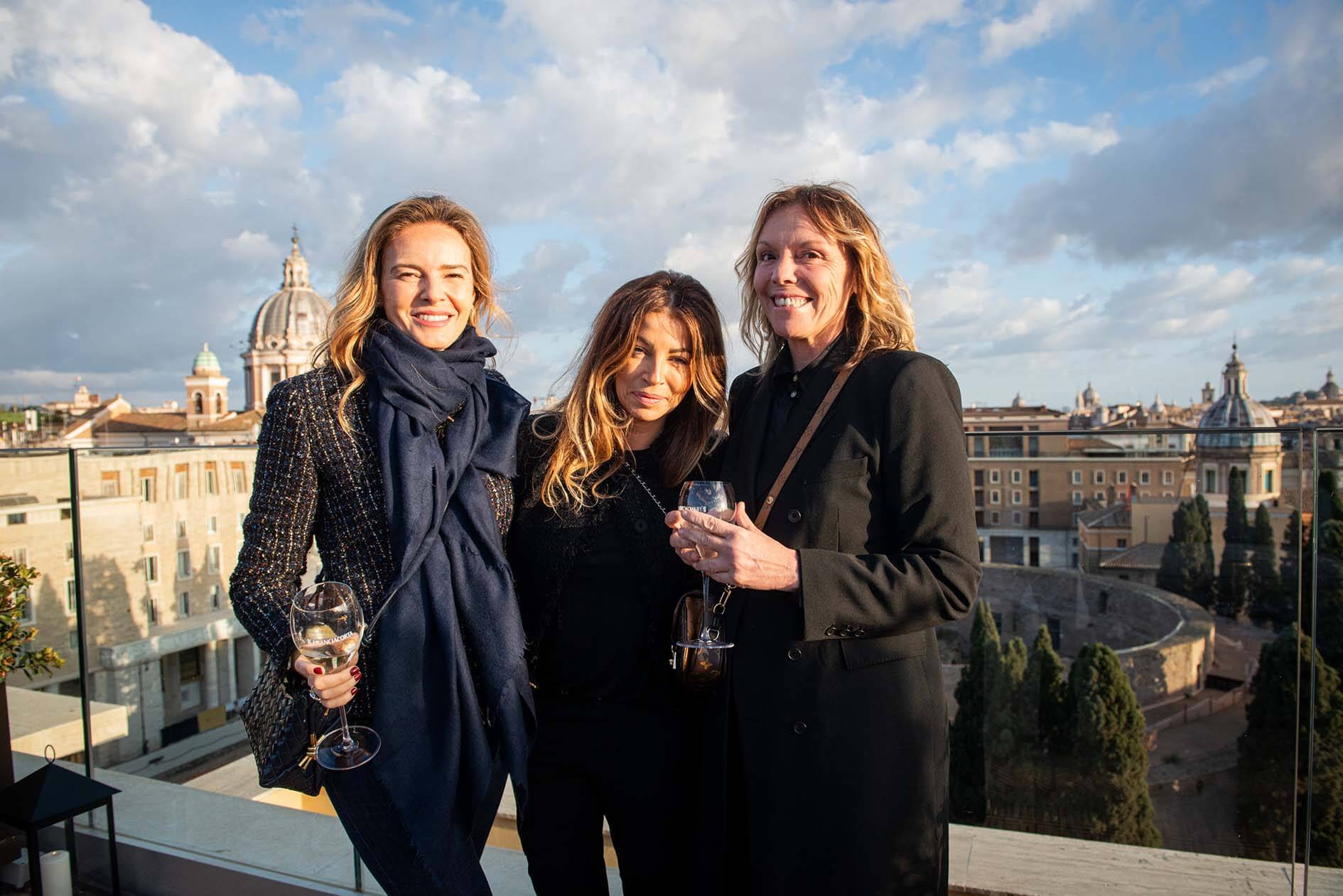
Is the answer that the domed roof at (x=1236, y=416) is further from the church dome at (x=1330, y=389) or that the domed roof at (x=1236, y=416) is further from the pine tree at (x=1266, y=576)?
the church dome at (x=1330, y=389)

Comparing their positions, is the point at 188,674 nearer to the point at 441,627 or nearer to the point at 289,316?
the point at 441,627

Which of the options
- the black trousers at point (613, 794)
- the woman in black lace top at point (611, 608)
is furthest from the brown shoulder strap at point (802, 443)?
the black trousers at point (613, 794)

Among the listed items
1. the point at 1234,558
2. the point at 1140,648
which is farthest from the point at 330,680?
the point at 1140,648

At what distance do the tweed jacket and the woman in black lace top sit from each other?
1.24 feet

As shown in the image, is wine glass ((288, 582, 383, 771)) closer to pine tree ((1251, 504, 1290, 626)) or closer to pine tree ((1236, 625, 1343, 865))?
pine tree ((1236, 625, 1343, 865))

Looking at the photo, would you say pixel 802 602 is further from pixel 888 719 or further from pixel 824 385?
pixel 824 385

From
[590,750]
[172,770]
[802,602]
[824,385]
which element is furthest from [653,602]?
[172,770]

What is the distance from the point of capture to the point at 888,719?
175cm

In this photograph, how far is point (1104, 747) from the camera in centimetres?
809

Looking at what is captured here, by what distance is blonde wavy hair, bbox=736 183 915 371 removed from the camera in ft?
6.25

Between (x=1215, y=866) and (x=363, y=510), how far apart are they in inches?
104

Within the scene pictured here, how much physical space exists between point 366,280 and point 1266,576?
10.8 feet

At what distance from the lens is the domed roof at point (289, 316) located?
97.9 metres

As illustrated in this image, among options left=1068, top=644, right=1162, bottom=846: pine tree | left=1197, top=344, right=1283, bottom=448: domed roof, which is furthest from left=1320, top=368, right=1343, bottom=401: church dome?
left=1068, top=644, right=1162, bottom=846: pine tree
